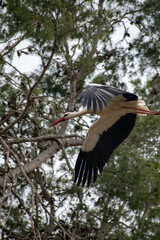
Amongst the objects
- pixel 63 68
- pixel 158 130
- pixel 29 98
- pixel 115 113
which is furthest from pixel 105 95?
pixel 158 130

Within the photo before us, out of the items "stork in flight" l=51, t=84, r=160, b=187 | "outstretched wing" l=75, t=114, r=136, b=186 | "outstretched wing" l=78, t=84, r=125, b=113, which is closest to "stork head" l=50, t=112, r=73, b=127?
"stork in flight" l=51, t=84, r=160, b=187

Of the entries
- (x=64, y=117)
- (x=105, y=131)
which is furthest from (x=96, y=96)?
(x=105, y=131)

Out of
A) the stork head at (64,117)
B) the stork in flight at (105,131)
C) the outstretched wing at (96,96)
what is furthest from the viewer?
the stork head at (64,117)

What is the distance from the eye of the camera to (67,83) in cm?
702

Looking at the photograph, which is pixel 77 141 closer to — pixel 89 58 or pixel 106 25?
pixel 89 58

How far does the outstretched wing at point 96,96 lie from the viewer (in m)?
4.19

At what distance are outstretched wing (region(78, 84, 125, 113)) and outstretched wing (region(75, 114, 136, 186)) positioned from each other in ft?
4.71

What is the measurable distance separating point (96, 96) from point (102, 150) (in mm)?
1735

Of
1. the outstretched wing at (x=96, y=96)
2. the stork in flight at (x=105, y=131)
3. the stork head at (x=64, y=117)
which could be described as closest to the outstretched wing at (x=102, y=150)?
the stork in flight at (x=105, y=131)

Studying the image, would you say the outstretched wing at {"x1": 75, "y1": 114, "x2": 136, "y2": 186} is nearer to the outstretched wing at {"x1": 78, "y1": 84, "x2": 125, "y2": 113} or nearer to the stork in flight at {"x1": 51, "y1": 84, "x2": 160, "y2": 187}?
the stork in flight at {"x1": 51, "y1": 84, "x2": 160, "y2": 187}

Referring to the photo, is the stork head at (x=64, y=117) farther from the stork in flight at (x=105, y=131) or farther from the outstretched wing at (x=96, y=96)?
the outstretched wing at (x=96, y=96)

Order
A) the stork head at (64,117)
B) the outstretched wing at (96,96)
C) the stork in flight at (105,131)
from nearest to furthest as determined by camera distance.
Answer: the outstretched wing at (96,96)
the stork in flight at (105,131)
the stork head at (64,117)

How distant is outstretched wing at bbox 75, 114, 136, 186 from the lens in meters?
5.71

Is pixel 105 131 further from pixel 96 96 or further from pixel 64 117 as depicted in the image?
pixel 96 96
